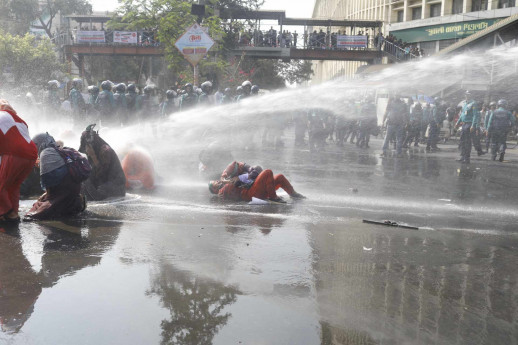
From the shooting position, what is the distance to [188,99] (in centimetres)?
1617

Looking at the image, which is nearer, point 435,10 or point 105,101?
point 105,101

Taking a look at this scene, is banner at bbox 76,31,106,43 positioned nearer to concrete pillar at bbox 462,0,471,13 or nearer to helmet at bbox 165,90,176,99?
helmet at bbox 165,90,176,99

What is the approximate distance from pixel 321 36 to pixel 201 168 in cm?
2709

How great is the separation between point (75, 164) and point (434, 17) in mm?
36892

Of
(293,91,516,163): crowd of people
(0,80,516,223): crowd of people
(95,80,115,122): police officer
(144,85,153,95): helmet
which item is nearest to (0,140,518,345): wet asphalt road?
(0,80,516,223): crowd of people

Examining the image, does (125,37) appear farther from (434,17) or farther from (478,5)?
(478,5)

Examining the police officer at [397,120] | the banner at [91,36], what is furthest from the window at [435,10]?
the police officer at [397,120]

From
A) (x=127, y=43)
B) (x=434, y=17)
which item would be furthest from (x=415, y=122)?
(x=434, y=17)

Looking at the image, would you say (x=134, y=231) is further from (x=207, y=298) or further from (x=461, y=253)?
(x=461, y=253)

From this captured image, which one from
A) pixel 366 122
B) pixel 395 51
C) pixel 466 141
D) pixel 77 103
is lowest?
pixel 466 141

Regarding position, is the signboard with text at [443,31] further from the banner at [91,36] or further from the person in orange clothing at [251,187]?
the person in orange clothing at [251,187]

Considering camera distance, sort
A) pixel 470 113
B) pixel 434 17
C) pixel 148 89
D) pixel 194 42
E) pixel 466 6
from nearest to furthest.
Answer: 1. pixel 194 42
2. pixel 470 113
3. pixel 148 89
4. pixel 466 6
5. pixel 434 17

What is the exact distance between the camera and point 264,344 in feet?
10.5

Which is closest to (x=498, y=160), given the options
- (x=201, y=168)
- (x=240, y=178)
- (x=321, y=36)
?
(x=201, y=168)
